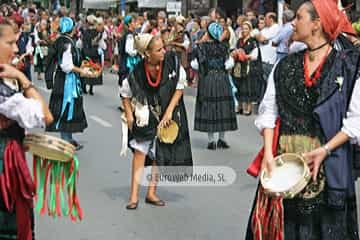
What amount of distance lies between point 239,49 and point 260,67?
502 millimetres

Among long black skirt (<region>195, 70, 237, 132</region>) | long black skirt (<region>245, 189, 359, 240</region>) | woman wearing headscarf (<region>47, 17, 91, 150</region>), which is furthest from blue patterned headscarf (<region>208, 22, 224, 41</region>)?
long black skirt (<region>245, 189, 359, 240</region>)

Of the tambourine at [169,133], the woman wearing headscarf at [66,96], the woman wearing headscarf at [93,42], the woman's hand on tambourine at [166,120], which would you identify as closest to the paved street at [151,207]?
the woman wearing headscarf at [66,96]

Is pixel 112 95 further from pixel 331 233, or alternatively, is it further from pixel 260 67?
pixel 331 233

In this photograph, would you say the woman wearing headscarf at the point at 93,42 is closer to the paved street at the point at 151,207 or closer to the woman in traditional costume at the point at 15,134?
the paved street at the point at 151,207

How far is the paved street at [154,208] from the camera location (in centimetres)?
582

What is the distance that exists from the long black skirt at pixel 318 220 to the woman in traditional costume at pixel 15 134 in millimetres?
1361

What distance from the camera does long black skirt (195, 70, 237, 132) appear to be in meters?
9.63

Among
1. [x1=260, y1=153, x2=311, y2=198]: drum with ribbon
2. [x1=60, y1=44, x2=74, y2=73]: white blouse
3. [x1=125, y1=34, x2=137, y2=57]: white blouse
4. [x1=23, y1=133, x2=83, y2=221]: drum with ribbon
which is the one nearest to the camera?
[x1=260, y1=153, x2=311, y2=198]: drum with ribbon

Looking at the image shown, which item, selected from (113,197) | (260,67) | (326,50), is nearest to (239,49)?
(260,67)

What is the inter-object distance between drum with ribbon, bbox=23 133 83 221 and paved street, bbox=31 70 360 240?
166cm

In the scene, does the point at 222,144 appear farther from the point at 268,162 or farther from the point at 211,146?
the point at 268,162

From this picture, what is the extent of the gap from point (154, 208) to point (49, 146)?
2.90 metres

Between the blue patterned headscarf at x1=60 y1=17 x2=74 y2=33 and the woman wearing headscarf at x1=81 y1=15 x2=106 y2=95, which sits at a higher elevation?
the blue patterned headscarf at x1=60 y1=17 x2=74 y2=33

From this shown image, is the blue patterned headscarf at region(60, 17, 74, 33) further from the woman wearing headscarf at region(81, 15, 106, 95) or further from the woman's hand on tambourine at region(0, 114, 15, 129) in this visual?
the woman wearing headscarf at region(81, 15, 106, 95)
